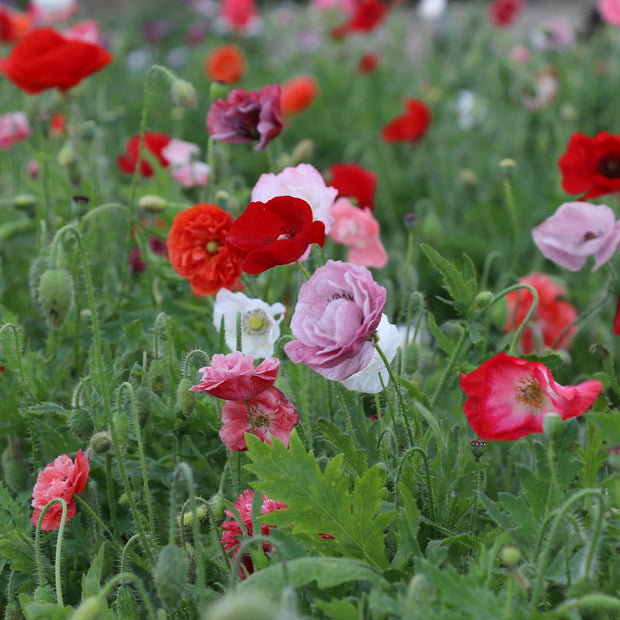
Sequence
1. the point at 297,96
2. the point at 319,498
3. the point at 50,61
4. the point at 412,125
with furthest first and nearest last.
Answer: the point at 297,96 < the point at 412,125 < the point at 50,61 < the point at 319,498

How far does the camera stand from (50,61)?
6.28 feet

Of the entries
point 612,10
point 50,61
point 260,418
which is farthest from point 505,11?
point 260,418

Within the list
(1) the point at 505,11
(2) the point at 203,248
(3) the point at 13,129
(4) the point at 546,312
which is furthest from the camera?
(1) the point at 505,11

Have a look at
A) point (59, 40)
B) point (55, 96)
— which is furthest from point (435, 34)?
point (59, 40)

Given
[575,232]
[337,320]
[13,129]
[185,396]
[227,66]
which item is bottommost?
[227,66]

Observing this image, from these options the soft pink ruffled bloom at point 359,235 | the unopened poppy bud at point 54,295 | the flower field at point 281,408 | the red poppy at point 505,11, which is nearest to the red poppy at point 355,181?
the flower field at point 281,408

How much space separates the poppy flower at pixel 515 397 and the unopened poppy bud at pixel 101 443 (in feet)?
1.80

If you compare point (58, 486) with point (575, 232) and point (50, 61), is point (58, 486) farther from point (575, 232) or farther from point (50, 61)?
point (50, 61)

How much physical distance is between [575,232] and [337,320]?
2.24ft

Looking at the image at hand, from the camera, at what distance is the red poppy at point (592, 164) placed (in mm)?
1503

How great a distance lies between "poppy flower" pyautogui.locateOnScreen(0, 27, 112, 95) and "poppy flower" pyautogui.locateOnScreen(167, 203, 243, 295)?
0.69 metres

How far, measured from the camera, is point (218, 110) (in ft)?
5.12

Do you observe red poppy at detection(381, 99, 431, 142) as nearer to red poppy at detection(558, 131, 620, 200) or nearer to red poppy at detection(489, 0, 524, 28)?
red poppy at detection(489, 0, 524, 28)

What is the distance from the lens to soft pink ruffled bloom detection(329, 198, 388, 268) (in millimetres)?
1627
